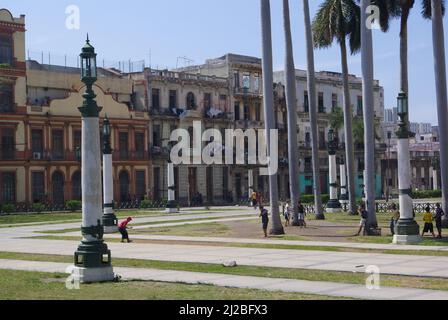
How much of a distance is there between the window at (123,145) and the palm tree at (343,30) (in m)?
29.8

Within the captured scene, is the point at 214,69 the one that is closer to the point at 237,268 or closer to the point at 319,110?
the point at 319,110

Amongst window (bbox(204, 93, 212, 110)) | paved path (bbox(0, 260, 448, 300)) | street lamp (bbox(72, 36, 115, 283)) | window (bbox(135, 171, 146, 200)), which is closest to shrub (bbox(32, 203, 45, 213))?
window (bbox(135, 171, 146, 200))

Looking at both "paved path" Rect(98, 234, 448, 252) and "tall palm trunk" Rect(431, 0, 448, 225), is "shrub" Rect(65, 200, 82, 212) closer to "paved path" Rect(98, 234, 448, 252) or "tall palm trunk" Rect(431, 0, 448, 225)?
"paved path" Rect(98, 234, 448, 252)

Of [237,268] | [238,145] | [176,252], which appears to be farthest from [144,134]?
[237,268]

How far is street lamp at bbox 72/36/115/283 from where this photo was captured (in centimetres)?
1852

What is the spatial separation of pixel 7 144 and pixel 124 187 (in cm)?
1318

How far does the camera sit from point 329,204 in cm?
5438

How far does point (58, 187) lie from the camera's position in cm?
6800

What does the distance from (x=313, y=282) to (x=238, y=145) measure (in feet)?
223

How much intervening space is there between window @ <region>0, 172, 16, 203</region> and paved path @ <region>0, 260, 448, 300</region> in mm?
43000

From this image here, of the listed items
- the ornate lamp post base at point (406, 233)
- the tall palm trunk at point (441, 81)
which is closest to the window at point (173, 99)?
the tall palm trunk at point (441, 81)

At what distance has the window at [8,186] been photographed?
63.9 m

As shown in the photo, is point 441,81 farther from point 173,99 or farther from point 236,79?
point 236,79
